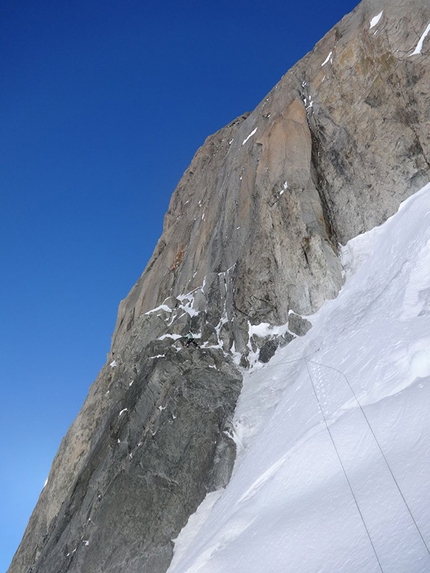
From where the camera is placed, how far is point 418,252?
43.2 feet

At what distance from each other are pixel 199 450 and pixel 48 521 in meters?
9.07

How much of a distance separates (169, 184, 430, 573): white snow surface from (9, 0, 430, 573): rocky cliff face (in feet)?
3.62

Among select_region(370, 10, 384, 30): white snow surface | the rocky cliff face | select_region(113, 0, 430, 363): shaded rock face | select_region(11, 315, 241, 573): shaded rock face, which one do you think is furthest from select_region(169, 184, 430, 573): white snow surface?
select_region(370, 10, 384, 30): white snow surface

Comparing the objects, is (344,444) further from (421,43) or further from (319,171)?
(421,43)

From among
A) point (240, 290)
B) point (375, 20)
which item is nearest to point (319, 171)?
point (240, 290)

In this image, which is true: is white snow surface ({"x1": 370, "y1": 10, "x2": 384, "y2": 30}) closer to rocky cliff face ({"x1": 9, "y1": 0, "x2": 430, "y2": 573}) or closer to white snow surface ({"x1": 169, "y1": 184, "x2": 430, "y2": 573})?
rocky cliff face ({"x1": 9, "y1": 0, "x2": 430, "y2": 573})

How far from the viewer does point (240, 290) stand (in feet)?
66.7

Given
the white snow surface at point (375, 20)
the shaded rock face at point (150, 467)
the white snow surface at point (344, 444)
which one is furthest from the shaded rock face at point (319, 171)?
the shaded rock face at point (150, 467)

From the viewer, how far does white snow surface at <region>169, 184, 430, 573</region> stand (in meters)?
5.93

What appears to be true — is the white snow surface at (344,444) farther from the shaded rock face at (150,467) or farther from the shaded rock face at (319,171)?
the shaded rock face at (319,171)

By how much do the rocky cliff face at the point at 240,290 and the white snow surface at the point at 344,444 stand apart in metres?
1.10

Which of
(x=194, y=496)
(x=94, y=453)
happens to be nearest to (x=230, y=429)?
(x=194, y=496)

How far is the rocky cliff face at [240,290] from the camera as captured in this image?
46.9 ft

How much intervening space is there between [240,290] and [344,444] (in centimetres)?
1254
